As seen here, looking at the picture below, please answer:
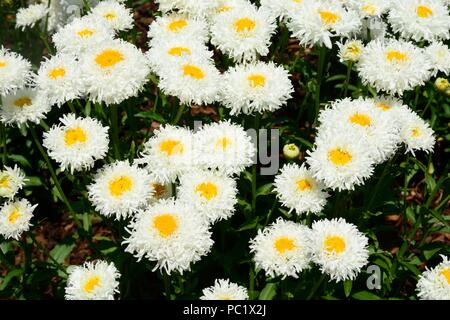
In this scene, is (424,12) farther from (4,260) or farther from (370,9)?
(4,260)

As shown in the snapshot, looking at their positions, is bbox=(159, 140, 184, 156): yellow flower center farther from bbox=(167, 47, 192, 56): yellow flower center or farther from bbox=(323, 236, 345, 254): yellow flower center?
bbox=(323, 236, 345, 254): yellow flower center

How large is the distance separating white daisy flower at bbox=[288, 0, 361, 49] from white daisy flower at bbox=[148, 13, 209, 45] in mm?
643

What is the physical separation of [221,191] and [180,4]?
1.67 meters

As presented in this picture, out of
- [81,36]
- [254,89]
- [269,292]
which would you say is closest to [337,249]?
[269,292]

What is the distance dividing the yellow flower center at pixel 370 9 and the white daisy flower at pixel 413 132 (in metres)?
0.96

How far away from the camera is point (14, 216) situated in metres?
3.29

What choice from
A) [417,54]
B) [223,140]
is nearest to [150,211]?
[223,140]

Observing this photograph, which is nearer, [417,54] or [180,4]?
[417,54]

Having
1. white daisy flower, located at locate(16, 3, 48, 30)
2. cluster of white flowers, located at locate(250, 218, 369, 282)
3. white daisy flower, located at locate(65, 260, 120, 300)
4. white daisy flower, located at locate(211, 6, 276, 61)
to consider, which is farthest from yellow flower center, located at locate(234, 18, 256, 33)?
white daisy flower, located at locate(16, 3, 48, 30)

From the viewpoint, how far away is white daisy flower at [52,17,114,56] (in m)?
3.76

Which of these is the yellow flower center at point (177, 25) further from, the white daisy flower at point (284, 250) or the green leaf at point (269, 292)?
the green leaf at point (269, 292)

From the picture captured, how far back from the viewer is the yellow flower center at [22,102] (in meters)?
3.58

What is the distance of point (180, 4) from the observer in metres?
3.98
